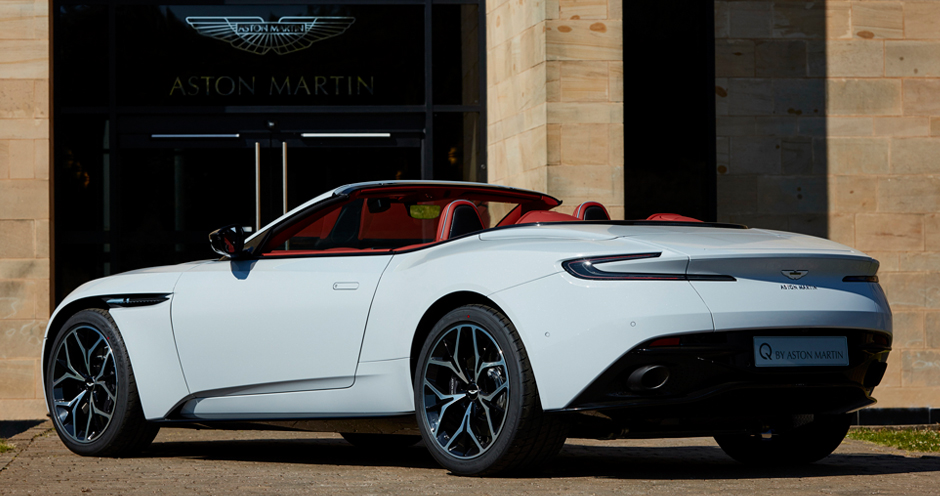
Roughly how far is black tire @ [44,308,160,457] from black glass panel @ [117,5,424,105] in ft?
16.3

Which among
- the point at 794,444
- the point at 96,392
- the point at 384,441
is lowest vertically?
the point at 384,441

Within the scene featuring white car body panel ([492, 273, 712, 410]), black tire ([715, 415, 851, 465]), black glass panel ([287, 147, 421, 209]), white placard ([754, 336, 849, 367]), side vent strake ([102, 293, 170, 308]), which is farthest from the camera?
black glass panel ([287, 147, 421, 209])

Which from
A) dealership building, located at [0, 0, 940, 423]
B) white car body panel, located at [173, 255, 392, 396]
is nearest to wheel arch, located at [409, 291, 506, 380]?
white car body panel, located at [173, 255, 392, 396]

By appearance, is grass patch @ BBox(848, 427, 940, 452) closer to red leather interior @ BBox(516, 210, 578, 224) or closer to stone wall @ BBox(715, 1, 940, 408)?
stone wall @ BBox(715, 1, 940, 408)

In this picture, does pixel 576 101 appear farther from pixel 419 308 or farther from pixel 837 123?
pixel 419 308

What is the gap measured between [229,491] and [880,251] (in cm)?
762

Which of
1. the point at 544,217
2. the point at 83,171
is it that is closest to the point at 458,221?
the point at 544,217

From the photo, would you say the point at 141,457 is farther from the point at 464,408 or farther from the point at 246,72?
the point at 246,72

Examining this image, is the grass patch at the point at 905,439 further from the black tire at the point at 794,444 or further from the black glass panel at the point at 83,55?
the black glass panel at the point at 83,55

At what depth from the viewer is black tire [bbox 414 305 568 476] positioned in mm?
4789

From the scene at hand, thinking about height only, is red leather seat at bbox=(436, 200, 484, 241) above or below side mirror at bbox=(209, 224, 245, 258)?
above

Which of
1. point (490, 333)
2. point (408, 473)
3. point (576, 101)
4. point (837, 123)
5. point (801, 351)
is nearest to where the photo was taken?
point (801, 351)

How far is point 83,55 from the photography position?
11.2 m

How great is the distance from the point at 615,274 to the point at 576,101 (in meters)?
5.69
